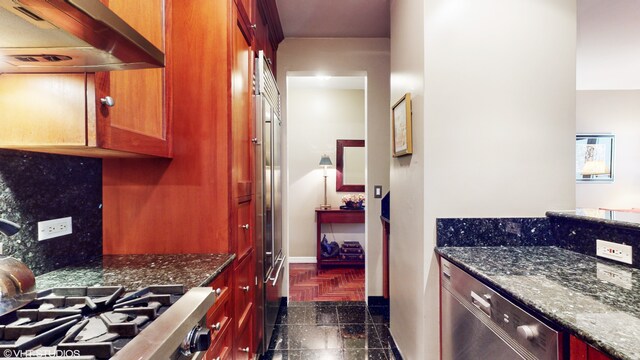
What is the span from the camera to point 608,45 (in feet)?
11.2

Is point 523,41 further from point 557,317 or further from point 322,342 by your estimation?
point 322,342

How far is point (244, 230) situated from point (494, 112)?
1455mm

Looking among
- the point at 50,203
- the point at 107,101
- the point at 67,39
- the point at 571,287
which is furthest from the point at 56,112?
the point at 571,287

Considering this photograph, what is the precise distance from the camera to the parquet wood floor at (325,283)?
3.21 metres

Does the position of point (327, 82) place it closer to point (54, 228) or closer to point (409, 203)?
point (409, 203)

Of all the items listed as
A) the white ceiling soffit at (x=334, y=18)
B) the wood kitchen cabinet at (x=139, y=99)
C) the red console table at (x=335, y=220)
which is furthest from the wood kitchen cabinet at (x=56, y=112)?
the red console table at (x=335, y=220)

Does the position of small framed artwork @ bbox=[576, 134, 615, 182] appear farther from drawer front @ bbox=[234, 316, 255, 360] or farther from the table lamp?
drawer front @ bbox=[234, 316, 255, 360]

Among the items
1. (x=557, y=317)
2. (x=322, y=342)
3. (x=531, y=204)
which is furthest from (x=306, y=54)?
(x=557, y=317)

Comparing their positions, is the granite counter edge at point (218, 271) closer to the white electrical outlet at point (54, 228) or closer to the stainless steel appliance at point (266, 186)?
the stainless steel appliance at point (266, 186)

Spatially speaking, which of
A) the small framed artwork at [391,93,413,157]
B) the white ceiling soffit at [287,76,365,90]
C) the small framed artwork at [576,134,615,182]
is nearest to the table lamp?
the white ceiling soffit at [287,76,365,90]

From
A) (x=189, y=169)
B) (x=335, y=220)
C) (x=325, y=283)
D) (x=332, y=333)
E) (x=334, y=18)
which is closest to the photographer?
(x=189, y=169)

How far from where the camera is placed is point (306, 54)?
2984 mm

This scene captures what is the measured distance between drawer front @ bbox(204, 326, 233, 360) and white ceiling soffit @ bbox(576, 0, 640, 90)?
3.66m

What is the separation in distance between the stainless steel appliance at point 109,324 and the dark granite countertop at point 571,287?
94 centimetres
